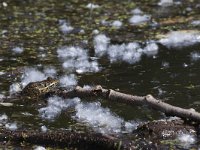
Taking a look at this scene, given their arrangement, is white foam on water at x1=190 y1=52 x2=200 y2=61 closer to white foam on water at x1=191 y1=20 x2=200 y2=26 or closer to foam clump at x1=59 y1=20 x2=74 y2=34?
Result: white foam on water at x1=191 y1=20 x2=200 y2=26

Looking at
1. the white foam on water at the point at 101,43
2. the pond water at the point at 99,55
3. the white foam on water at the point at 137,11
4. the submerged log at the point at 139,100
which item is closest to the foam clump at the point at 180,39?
the pond water at the point at 99,55

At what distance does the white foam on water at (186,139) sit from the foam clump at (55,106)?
1.03 meters

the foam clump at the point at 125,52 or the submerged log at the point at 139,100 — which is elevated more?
the foam clump at the point at 125,52

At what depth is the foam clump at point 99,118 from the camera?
3.58 metres

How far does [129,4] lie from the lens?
812 cm

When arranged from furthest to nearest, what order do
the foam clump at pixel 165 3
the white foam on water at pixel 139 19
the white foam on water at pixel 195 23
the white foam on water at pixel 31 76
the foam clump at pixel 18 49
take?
the foam clump at pixel 165 3 < the white foam on water at pixel 139 19 < the white foam on water at pixel 195 23 < the foam clump at pixel 18 49 < the white foam on water at pixel 31 76

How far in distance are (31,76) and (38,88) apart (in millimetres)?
567

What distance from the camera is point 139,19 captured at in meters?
7.16

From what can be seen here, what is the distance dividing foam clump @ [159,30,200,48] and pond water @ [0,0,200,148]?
11 mm

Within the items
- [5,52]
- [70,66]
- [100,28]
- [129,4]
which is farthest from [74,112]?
[129,4]

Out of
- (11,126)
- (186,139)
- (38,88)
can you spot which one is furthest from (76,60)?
(186,139)

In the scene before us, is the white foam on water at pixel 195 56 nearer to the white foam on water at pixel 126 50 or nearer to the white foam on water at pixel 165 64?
the white foam on water at pixel 165 64

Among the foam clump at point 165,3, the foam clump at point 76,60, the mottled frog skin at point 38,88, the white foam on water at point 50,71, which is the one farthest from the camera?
the foam clump at point 165,3

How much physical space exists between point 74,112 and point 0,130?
2.12ft
